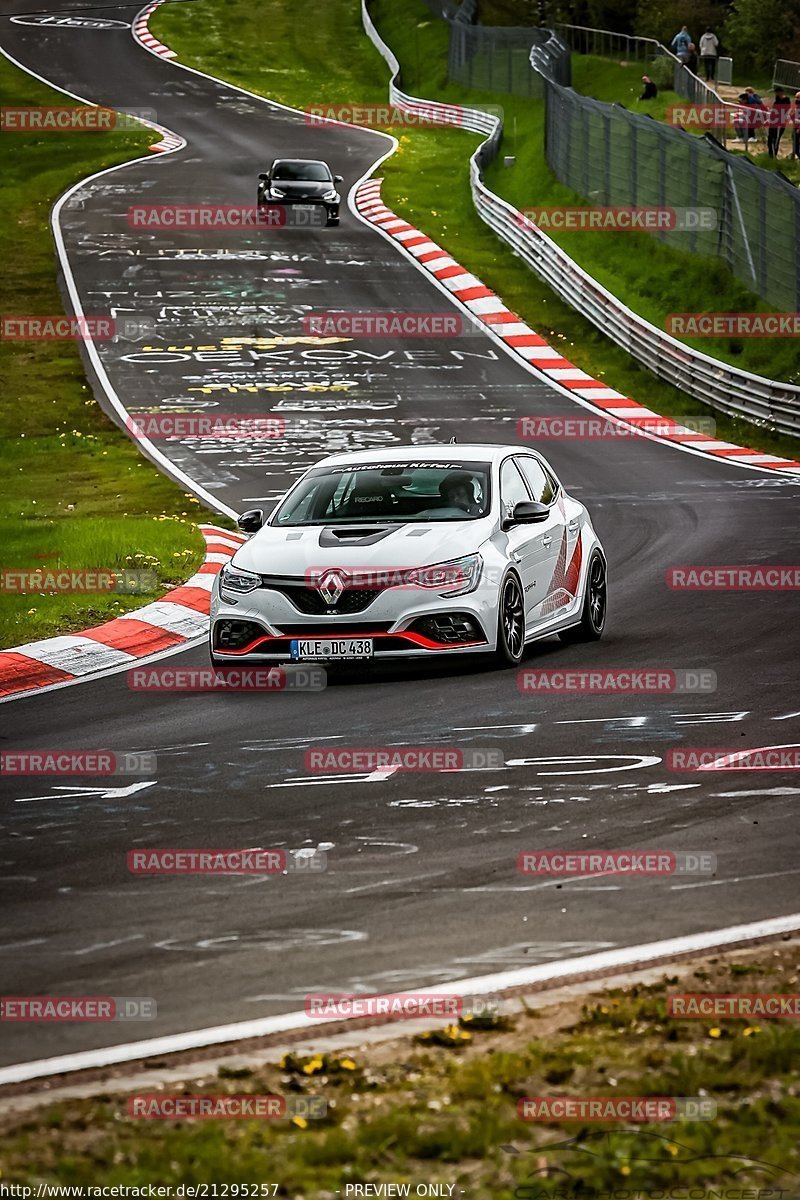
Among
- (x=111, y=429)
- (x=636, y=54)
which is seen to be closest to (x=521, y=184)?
(x=636, y=54)

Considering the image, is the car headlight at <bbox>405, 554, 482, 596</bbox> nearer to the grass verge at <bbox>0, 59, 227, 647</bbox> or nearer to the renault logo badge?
the renault logo badge

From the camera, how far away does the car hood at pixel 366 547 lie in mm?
12750

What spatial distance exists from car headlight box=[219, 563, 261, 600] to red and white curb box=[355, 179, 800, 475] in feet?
41.3

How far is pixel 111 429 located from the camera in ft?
90.1

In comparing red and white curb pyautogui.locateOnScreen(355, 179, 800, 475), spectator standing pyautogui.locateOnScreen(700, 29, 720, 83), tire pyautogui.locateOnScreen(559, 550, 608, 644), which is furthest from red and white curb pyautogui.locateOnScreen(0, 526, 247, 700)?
spectator standing pyautogui.locateOnScreen(700, 29, 720, 83)

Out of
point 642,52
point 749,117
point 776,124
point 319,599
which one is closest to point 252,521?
point 319,599

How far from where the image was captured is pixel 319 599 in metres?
12.7

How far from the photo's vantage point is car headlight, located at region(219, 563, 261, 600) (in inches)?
509

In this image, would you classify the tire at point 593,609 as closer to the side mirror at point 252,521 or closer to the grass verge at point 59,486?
the side mirror at point 252,521

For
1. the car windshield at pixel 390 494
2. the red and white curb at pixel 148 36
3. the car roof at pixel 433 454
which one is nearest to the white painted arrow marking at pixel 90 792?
the car windshield at pixel 390 494

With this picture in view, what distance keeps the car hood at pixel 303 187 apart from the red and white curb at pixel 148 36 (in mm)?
31106

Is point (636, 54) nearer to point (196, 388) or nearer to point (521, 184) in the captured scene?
point (521, 184)

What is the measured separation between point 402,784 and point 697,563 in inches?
321

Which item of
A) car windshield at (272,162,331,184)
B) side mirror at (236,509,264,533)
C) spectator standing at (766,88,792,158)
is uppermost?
spectator standing at (766,88,792,158)
